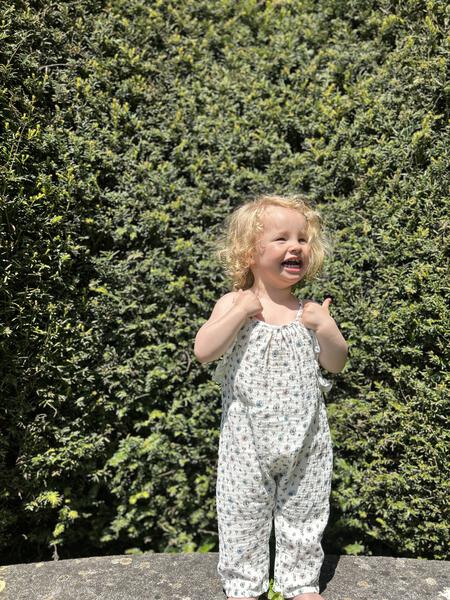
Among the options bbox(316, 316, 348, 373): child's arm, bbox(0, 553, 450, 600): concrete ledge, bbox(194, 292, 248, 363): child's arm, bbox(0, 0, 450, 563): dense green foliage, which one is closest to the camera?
bbox(194, 292, 248, 363): child's arm

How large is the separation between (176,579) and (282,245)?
1586mm

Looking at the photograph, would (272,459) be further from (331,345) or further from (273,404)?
(331,345)

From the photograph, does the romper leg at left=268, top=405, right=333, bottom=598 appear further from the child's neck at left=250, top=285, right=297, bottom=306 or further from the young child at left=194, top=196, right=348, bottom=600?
the child's neck at left=250, top=285, right=297, bottom=306

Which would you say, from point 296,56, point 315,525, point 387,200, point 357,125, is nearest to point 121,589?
point 315,525

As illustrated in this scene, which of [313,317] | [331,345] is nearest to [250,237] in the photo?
[313,317]

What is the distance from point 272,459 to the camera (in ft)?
7.94

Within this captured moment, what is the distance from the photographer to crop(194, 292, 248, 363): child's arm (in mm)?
2354

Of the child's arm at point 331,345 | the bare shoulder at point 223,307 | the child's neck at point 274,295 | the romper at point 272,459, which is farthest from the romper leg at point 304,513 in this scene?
the bare shoulder at point 223,307

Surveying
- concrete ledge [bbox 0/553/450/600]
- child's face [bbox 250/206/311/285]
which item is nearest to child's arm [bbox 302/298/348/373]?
child's face [bbox 250/206/311/285]

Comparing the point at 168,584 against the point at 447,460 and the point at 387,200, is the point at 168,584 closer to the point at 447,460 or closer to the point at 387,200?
the point at 447,460

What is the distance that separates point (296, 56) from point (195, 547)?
279 cm

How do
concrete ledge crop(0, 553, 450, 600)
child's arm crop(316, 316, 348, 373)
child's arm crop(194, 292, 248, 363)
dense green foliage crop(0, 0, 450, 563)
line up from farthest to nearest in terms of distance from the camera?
dense green foliage crop(0, 0, 450, 563), concrete ledge crop(0, 553, 450, 600), child's arm crop(316, 316, 348, 373), child's arm crop(194, 292, 248, 363)

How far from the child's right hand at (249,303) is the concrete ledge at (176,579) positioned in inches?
50.1

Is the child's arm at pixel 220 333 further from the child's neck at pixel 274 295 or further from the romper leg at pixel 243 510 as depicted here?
the romper leg at pixel 243 510
